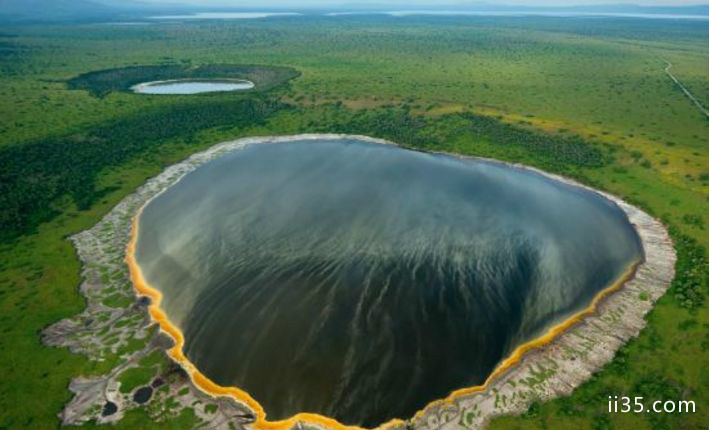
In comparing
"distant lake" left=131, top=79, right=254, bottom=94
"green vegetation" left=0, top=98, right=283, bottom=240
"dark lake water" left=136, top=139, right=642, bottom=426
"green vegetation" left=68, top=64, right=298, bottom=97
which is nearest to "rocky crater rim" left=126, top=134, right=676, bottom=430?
"dark lake water" left=136, top=139, right=642, bottom=426

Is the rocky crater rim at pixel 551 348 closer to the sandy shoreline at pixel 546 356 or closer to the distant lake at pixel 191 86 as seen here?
the sandy shoreline at pixel 546 356

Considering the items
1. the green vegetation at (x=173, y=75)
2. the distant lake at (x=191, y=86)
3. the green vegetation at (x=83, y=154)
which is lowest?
the green vegetation at (x=83, y=154)

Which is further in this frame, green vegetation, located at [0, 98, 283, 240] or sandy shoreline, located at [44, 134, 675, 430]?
green vegetation, located at [0, 98, 283, 240]

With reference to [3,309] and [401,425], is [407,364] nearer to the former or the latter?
[401,425]

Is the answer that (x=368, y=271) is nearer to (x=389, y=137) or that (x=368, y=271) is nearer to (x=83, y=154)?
(x=389, y=137)

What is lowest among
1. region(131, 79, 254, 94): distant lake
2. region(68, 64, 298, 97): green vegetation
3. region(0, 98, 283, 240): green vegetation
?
region(0, 98, 283, 240): green vegetation

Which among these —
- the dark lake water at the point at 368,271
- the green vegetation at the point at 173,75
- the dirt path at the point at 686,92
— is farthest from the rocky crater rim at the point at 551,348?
the green vegetation at the point at 173,75

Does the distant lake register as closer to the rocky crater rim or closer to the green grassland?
the green grassland

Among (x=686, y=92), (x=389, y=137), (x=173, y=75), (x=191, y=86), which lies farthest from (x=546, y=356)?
(x=173, y=75)
